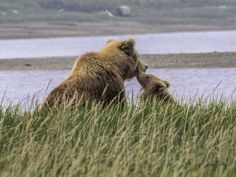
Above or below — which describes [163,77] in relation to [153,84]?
below

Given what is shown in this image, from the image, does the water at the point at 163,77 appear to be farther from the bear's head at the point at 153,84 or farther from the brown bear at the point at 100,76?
the brown bear at the point at 100,76

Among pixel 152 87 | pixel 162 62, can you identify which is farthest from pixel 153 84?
pixel 162 62

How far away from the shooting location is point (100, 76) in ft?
32.5

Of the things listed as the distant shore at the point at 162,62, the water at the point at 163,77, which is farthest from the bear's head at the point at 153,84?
the distant shore at the point at 162,62

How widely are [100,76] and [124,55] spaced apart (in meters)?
0.49

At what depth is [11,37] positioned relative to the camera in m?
56.5

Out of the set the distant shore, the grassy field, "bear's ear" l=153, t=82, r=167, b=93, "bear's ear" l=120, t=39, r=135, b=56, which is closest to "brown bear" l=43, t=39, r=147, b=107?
"bear's ear" l=120, t=39, r=135, b=56

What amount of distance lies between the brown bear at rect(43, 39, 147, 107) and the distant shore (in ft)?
61.3

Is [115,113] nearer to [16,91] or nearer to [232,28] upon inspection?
[16,91]

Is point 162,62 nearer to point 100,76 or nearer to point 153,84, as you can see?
point 153,84

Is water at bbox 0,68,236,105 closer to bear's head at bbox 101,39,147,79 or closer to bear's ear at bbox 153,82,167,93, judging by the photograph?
bear's ear at bbox 153,82,167,93

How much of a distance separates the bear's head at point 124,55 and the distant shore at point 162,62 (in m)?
18.6

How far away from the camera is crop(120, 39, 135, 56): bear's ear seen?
1030cm

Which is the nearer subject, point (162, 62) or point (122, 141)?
point (122, 141)
